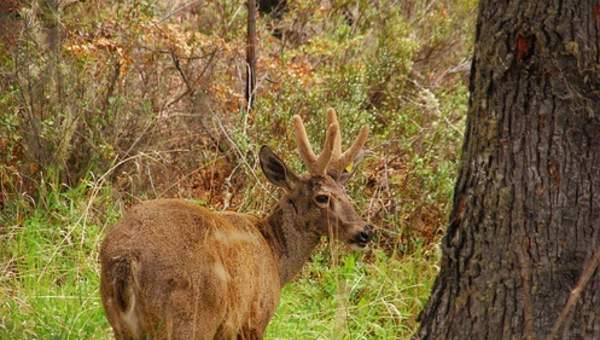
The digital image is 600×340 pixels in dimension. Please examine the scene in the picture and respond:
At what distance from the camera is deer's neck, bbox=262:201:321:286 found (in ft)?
23.4

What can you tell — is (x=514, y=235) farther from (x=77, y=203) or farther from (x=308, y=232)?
(x=77, y=203)

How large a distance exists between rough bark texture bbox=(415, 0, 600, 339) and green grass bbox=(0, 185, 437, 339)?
6.86 ft

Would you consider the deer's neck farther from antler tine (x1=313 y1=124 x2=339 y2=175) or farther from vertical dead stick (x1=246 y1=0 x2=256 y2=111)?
vertical dead stick (x1=246 y1=0 x2=256 y2=111)

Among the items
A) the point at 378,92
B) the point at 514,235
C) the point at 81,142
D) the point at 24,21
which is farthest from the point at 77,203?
the point at 514,235

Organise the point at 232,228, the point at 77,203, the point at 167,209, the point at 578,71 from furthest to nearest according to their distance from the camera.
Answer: the point at 77,203
the point at 232,228
the point at 167,209
the point at 578,71

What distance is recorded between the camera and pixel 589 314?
15.3ft

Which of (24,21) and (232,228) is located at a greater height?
(24,21)

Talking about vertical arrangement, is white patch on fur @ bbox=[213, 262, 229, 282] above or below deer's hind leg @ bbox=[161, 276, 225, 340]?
above

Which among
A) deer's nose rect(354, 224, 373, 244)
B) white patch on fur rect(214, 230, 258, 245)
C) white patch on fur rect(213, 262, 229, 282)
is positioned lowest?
white patch on fur rect(213, 262, 229, 282)

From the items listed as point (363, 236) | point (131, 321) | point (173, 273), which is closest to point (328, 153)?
point (363, 236)

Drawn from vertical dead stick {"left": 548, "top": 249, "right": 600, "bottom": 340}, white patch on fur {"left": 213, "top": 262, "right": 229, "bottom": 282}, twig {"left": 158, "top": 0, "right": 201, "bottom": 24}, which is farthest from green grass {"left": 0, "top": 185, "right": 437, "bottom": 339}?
twig {"left": 158, "top": 0, "right": 201, "bottom": 24}

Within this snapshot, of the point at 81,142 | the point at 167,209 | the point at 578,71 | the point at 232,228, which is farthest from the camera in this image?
the point at 81,142

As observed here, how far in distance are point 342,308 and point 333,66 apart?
4.95 m

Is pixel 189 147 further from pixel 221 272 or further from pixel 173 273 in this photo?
pixel 173 273
